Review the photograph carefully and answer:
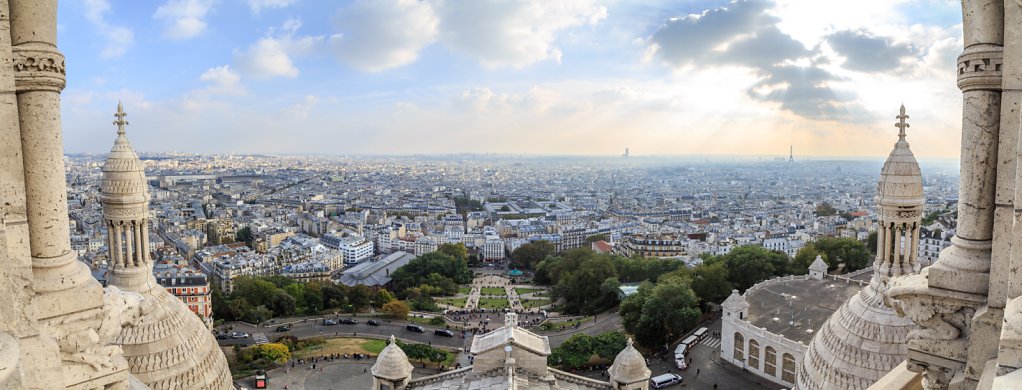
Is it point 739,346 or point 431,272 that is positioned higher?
point 739,346

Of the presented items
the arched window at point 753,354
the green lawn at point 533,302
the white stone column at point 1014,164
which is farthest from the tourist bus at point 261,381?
the white stone column at point 1014,164

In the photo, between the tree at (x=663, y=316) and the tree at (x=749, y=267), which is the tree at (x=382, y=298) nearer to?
the tree at (x=663, y=316)

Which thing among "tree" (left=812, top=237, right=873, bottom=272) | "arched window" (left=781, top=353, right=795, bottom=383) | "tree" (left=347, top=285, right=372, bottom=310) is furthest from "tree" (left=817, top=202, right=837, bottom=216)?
"arched window" (left=781, top=353, right=795, bottom=383)

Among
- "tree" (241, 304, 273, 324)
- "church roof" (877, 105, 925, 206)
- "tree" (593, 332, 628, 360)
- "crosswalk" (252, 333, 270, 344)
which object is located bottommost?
"crosswalk" (252, 333, 270, 344)

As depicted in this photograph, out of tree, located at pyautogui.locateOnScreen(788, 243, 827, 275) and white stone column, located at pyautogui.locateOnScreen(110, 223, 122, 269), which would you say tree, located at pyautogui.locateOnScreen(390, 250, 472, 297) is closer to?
tree, located at pyautogui.locateOnScreen(788, 243, 827, 275)

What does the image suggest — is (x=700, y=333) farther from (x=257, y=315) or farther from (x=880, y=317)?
(x=257, y=315)

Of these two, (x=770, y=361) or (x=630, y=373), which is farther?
(x=770, y=361)

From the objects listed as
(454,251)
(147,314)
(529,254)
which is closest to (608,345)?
(147,314)
